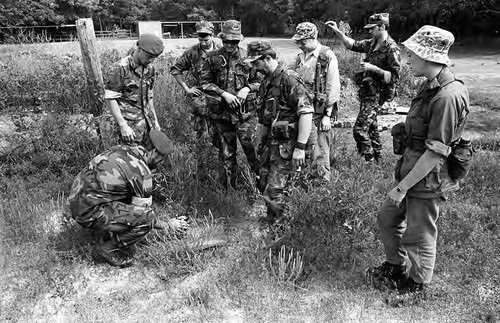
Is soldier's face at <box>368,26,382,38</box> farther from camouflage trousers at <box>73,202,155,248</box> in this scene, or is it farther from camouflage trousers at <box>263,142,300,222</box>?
camouflage trousers at <box>73,202,155,248</box>

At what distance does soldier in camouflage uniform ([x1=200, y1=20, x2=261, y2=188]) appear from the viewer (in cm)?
426

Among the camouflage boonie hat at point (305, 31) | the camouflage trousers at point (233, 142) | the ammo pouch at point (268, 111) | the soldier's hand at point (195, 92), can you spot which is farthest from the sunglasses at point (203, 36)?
the ammo pouch at point (268, 111)

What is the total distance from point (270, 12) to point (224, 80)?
33.5 metres

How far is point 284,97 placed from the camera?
11.5 ft

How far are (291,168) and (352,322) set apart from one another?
1322 millimetres

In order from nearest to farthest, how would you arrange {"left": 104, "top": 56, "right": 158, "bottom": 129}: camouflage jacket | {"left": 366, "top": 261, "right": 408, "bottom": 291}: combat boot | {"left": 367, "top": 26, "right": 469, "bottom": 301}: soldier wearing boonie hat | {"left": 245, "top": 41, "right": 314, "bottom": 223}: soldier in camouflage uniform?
{"left": 367, "top": 26, "right": 469, "bottom": 301}: soldier wearing boonie hat
{"left": 366, "top": 261, "right": 408, "bottom": 291}: combat boot
{"left": 245, "top": 41, "right": 314, "bottom": 223}: soldier in camouflage uniform
{"left": 104, "top": 56, "right": 158, "bottom": 129}: camouflage jacket

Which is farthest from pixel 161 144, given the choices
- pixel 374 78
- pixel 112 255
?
pixel 374 78

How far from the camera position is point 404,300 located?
2.87 m

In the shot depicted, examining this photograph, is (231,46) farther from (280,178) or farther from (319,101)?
(280,178)

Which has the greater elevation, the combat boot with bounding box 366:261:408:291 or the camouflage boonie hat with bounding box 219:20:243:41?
the camouflage boonie hat with bounding box 219:20:243:41

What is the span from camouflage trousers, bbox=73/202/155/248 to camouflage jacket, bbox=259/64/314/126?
1.32 m

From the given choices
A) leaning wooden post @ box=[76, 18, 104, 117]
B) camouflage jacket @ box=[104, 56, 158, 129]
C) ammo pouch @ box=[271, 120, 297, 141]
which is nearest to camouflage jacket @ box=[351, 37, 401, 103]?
ammo pouch @ box=[271, 120, 297, 141]

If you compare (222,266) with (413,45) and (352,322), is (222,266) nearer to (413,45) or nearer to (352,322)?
(352,322)

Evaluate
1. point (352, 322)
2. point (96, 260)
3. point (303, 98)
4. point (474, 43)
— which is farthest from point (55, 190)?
point (474, 43)
